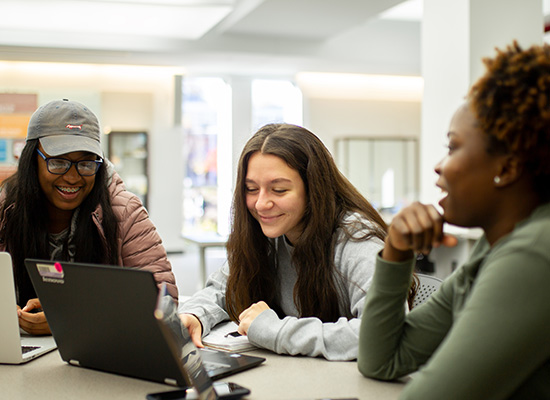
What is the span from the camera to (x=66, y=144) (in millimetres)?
1971

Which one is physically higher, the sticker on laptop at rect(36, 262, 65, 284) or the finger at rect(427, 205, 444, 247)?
the finger at rect(427, 205, 444, 247)

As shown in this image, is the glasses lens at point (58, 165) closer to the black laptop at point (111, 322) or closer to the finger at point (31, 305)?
the finger at point (31, 305)

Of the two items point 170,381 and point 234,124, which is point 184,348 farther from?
point 234,124

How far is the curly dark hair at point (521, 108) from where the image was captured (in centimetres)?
93

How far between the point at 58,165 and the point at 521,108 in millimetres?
1541

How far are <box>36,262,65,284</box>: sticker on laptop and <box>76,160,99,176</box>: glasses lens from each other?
0.70 m

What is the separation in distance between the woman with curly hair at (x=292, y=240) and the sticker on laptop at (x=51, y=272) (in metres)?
0.45

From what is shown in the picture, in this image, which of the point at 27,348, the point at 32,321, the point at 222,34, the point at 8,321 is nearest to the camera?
the point at 8,321

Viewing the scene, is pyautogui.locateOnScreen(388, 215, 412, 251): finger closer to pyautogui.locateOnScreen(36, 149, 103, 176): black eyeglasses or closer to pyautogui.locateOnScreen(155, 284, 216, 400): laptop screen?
pyautogui.locateOnScreen(155, 284, 216, 400): laptop screen

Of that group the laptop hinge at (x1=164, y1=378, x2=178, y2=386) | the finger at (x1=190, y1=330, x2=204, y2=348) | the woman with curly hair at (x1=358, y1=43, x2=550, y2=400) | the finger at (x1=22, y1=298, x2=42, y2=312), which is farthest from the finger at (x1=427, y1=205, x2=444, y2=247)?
the finger at (x1=22, y1=298, x2=42, y2=312)

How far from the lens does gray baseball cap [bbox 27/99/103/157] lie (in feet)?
6.48

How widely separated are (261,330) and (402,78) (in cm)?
858

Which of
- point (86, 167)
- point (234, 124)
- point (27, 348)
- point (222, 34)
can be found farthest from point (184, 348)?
point (234, 124)

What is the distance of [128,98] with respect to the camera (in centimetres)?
839
